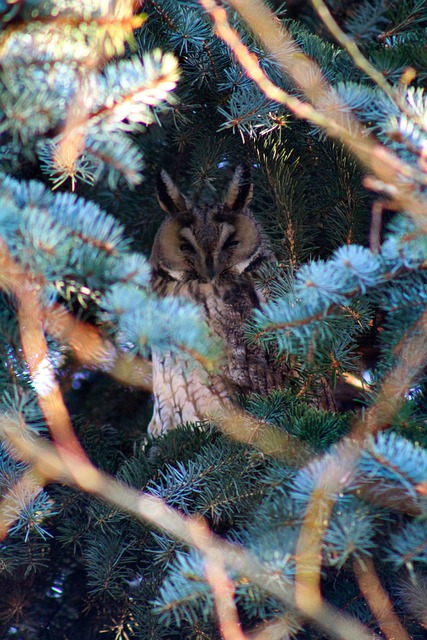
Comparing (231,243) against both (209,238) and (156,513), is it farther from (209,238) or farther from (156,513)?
(156,513)

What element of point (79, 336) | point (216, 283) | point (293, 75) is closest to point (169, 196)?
point (216, 283)

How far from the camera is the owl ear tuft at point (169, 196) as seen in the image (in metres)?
1.74

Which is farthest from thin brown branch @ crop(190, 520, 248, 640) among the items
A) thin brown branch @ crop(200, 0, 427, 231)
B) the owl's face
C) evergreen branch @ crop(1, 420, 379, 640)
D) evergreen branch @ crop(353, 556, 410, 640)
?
the owl's face

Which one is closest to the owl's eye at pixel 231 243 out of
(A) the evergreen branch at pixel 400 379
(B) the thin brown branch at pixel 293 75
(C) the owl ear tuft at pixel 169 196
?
(C) the owl ear tuft at pixel 169 196

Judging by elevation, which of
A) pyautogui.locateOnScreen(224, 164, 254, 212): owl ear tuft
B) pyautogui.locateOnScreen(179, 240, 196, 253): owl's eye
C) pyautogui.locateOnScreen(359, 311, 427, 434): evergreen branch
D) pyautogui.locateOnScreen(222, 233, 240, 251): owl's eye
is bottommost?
pyautogui.locateOnScreen(179, 240, 196, 253): owl's eye

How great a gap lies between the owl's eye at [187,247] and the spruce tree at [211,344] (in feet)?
0.99

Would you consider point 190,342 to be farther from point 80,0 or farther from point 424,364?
point 80,0

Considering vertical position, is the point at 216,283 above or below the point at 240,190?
below

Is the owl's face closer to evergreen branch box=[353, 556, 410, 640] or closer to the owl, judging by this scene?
the owl

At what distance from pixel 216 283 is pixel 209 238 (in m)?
0.12

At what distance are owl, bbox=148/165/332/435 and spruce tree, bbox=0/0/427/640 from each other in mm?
223

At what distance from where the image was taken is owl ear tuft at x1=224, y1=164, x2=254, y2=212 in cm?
169

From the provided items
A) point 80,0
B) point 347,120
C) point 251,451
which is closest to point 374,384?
point 251,451

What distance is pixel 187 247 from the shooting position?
5.90ft
